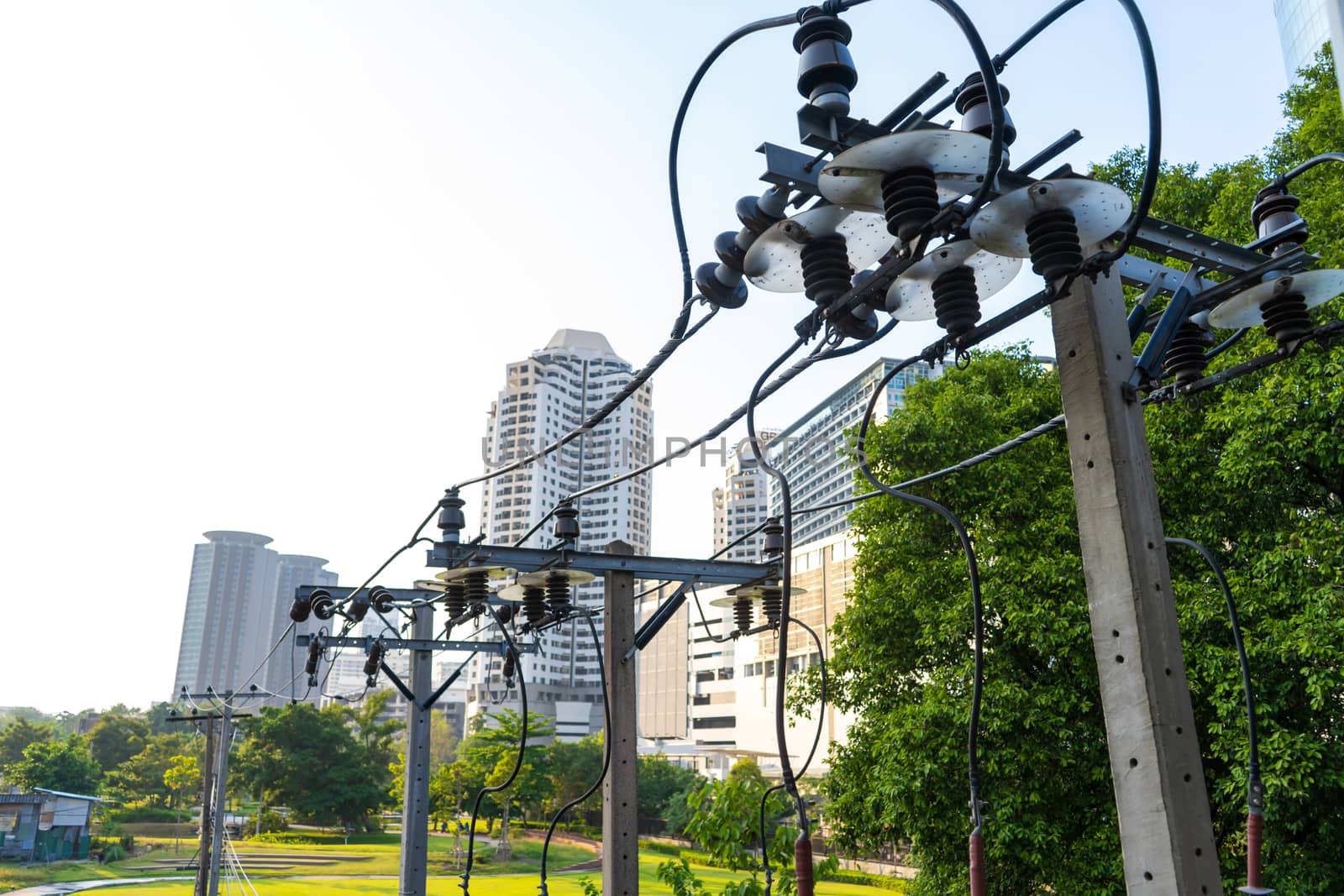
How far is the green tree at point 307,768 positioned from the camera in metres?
43.0

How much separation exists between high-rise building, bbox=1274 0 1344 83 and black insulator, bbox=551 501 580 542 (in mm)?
45876

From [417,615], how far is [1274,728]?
9036 millimetres

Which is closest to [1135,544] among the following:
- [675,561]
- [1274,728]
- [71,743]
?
[675,561]

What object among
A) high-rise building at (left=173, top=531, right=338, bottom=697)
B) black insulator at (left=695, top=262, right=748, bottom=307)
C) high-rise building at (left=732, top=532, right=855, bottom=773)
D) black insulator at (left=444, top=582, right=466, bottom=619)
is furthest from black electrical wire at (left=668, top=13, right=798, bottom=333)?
high-rise building at (left=173, top=531, right=338, bottom=697)

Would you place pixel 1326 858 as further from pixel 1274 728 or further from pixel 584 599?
pixel 584 599

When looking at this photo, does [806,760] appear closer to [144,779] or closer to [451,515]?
[451,515]

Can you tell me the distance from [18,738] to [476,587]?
6249cm

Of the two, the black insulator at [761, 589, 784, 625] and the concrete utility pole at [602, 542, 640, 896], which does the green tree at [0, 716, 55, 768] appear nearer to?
the black insulator at [761, 589, 784, 625]

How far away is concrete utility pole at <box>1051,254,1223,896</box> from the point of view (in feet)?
8.20

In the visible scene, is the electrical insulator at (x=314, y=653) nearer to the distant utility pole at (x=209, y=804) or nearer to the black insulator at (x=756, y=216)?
the distant utility pole at (x=209, y=804)

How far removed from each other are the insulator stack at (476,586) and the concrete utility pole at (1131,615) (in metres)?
5.19

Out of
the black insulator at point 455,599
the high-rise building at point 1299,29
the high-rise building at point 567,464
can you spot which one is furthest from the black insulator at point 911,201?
the high-rise building at point 567,464

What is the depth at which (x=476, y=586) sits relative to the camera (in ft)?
24.0

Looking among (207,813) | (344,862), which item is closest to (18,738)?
(344,862)
